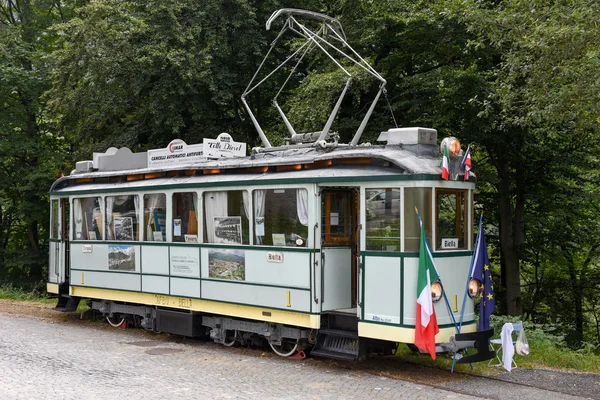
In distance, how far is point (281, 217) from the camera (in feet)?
33.6

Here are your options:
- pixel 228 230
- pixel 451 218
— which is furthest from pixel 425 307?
pixel 228 230

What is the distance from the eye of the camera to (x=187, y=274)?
11.8 meters

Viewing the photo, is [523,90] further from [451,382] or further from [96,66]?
[96,66]

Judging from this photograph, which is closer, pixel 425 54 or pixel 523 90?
pixel 523 90

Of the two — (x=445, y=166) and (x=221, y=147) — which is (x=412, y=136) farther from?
(x=221, y=147)

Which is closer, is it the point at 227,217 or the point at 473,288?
the point at 473,288

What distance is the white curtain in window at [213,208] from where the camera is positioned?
11.2m

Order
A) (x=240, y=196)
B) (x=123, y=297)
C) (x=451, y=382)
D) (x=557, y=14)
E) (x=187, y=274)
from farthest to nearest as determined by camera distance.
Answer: (x=123, y=297) → (x=187, y=274) → (x=240, y=196) → (x=557, y=14) → (x=451, y=382)

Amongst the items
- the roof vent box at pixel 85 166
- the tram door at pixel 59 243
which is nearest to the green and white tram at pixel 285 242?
the roof vent box at pixel 85 166

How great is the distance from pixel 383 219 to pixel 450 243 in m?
0.93

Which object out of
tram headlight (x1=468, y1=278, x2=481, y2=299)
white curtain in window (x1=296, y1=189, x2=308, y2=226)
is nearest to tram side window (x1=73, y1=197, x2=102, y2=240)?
white curtain in window (x1=296, y1=189, x2=308, y2=226)

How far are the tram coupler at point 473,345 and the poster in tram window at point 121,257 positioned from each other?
6395 mm

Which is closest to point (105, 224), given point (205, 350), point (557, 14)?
point (205, 350)

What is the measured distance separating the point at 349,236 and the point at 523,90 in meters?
3.44
